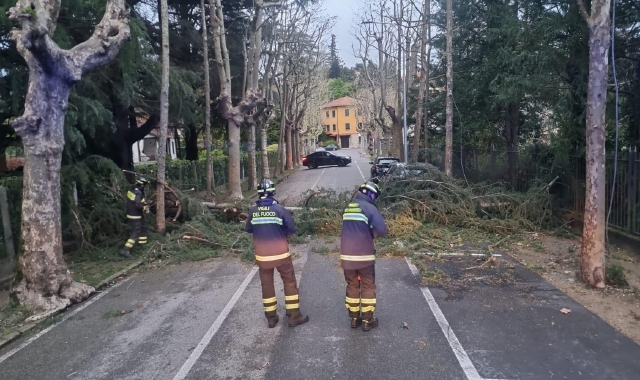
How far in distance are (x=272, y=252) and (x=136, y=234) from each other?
5.74m

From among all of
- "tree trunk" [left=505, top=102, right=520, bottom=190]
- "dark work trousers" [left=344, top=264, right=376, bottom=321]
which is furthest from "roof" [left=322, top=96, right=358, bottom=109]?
"dark work trousers" [left=344, top=264, right=376, bottom=321]

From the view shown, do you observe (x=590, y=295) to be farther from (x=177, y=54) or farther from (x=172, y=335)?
(x=177, y=54)

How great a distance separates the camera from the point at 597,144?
7270mm

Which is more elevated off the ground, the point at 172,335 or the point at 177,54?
the point at 177,54

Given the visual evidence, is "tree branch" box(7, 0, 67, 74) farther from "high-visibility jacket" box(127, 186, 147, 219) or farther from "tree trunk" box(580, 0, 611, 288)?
"tree trunk" box(580, 0, 611, 288)

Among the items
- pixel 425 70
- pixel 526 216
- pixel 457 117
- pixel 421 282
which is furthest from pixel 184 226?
pixel 425 70

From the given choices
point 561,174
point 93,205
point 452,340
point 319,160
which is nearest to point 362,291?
point 452,340

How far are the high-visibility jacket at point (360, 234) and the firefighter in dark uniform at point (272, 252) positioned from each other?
2.44ft

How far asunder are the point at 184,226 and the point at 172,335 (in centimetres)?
565

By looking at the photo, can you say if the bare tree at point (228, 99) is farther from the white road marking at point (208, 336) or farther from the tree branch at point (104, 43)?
the white road marking at point (208, 336)

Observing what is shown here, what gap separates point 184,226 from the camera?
37.1ft

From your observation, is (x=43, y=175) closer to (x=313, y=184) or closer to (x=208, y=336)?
(x=208, y=336)

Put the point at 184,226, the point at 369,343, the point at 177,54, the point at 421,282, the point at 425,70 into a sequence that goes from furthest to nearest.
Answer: the point at 425,70
the point at 177,54
the point at 184,226
the point at 421,282
the point at 369,343

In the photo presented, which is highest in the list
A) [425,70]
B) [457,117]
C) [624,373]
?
[425,70]
